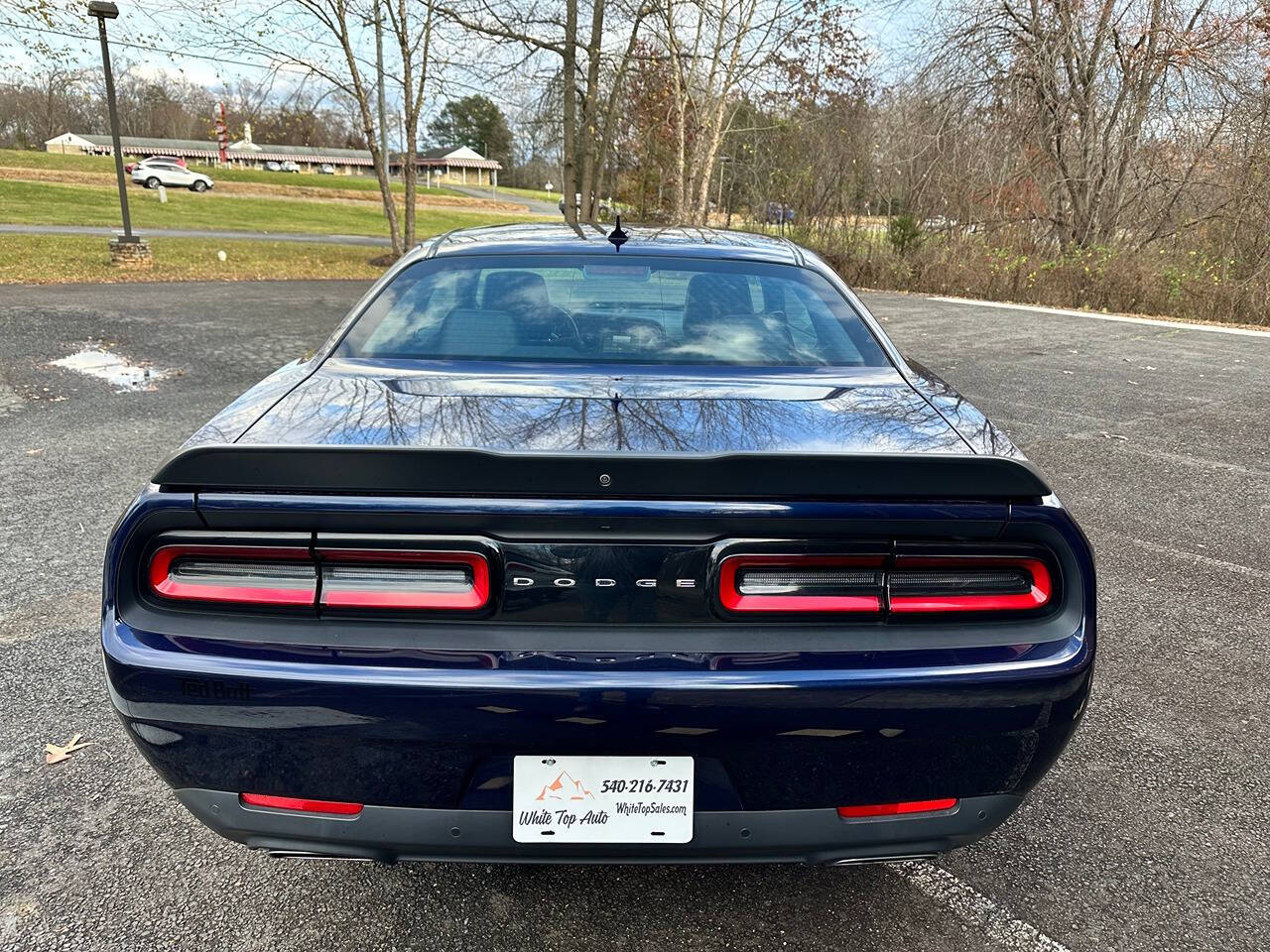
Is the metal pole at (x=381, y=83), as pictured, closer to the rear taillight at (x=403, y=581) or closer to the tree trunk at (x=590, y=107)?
the tree trunk at (x=590, y=107)

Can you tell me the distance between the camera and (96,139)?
284ft

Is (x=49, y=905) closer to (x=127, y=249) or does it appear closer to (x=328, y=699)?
(x=328, y=699)

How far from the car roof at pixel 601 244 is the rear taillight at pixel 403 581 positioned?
1.53 m

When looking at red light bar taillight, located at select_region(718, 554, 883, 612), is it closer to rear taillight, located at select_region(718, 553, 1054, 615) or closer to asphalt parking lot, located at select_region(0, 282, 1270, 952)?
rear taillight, located at select_region(718, 553, 1054, 615)

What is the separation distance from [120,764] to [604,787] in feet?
5.66

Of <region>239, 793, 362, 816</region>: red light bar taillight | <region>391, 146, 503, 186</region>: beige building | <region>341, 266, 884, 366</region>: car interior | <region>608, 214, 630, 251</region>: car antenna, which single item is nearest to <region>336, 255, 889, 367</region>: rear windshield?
<region>341, 266, 884, 366</region>: car interior

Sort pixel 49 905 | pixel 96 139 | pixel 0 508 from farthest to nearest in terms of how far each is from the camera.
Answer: pixel 96 139 → pixel 0 508 → pixel 49 905

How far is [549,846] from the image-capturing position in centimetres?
161

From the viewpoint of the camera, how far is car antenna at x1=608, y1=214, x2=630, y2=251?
2891 mm

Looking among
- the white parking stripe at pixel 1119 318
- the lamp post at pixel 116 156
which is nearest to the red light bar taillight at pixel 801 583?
the white parking stripe at pixel 1119 318

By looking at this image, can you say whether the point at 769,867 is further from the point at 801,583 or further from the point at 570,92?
the point at 570,92

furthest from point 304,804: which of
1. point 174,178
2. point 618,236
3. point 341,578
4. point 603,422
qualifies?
point 174,178

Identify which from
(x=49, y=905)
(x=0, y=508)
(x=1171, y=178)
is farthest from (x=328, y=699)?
(x=1171, y=178)

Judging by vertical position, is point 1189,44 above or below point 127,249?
above
